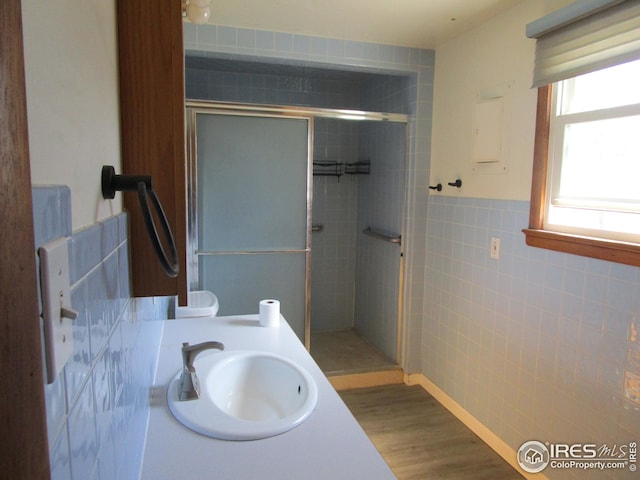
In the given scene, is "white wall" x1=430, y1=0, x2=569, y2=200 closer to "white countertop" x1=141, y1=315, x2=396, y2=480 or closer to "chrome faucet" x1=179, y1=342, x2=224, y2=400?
"white countertop" x1=141, y1=315, x2=396, y2=480

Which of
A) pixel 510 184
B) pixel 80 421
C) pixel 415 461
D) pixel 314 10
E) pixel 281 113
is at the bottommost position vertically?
pixel 415 461

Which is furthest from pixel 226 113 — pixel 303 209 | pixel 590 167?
pixel 590 167

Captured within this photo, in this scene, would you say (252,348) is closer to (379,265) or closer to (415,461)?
(415,461)

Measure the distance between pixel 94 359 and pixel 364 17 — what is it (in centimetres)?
237

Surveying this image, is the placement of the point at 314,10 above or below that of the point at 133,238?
above

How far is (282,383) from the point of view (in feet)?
4.48

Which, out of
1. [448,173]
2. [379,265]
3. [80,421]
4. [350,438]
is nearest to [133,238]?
[80,421]

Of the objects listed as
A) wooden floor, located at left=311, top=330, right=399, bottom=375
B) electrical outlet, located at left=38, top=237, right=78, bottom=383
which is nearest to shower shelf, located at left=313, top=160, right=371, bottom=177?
wooden floor, located at left=311, top=330, right=399, bottom=375

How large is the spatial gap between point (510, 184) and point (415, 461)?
1.50m

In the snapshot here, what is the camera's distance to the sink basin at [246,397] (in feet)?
3.34

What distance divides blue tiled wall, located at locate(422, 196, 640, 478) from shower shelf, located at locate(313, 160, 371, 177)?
1.02 meters

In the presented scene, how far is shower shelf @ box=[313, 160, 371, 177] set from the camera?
379 cm

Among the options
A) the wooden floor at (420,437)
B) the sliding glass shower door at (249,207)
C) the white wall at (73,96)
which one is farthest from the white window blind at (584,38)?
the wooden floor at (420,437)

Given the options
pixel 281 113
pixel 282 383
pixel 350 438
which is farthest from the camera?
pixel 281 113
